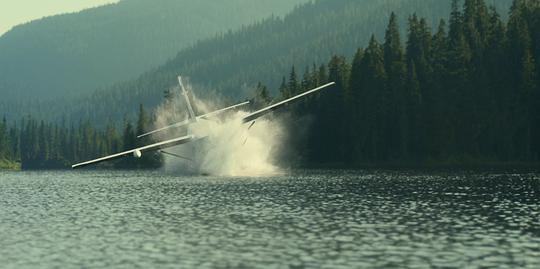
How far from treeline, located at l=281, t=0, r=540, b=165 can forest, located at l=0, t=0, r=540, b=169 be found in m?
0.15

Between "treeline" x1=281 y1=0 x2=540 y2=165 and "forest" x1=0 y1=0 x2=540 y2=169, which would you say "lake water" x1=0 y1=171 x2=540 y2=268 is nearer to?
"treeline" x1=281 y1=0 x2=540 y2=165

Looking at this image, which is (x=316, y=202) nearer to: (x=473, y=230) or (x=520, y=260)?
(x=473, y=230)

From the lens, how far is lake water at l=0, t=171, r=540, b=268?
25.9 metres

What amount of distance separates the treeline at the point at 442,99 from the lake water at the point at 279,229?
2245 inches

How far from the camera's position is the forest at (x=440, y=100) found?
112375 mm

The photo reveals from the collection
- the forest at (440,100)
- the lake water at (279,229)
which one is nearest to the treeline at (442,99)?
the forest at (440,100)

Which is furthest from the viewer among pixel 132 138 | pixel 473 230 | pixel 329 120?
pixel 132 138

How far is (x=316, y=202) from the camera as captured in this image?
159 feet

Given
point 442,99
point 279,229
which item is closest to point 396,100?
point 442,99

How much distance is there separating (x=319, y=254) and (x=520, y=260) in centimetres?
664

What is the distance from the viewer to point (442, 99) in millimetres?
120938

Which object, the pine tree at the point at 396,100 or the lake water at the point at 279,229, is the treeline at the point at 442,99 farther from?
the lake water at the point at 279,229

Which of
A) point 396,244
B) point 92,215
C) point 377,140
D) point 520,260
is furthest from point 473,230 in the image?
point 377,140

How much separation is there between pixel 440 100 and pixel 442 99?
397 millimetres
